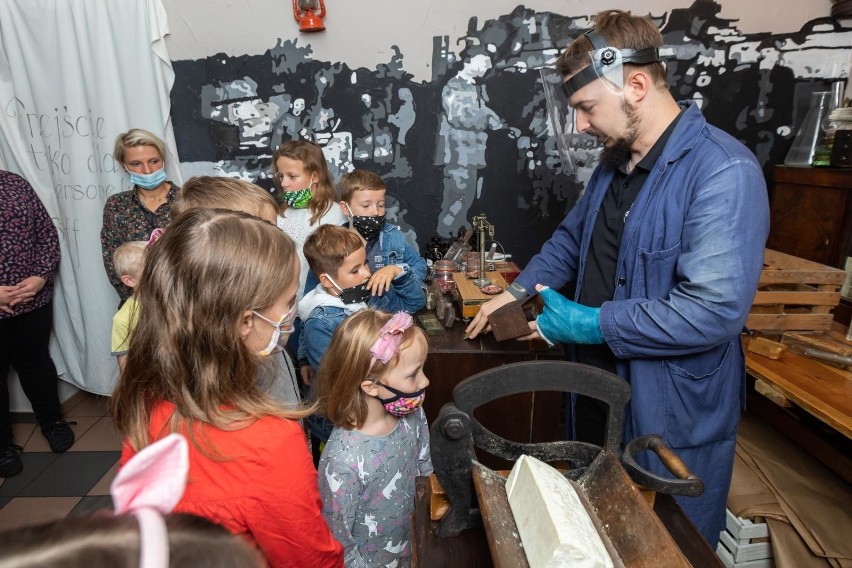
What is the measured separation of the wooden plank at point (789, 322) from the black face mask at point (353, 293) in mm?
1978

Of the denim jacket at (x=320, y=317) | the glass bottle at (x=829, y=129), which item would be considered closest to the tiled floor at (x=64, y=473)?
the denim jacket at (x=320, y=317)

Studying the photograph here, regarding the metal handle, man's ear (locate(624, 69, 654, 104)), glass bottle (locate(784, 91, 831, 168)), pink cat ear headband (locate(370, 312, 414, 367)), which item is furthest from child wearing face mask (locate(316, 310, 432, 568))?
glass bottle (locate(784, 91, 831, 168))

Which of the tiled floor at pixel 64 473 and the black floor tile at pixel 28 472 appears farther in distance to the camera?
the black floor tile at pixel 28 472

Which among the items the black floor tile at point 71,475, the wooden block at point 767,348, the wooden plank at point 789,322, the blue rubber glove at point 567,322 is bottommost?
the black floor tile at point 71,475

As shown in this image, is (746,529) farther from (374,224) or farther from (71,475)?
(71,475)

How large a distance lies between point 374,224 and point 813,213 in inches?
99.4

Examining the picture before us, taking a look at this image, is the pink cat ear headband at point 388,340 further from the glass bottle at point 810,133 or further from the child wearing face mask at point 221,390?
the glass bottle at point 810,133

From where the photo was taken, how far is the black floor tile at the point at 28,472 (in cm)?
305

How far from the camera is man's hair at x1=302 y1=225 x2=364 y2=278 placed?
223 centimetres

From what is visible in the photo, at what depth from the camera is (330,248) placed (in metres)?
2.23

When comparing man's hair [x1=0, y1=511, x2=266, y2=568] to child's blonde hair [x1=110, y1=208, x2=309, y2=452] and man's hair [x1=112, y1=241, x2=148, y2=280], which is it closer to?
child's blonde hair [x1=110, y1=208, x2=309, y2=452]

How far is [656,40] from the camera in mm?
1640

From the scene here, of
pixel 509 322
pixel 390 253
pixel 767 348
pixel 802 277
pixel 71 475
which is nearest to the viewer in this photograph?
pixel 509 322

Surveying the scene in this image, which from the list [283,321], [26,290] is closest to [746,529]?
[283,321]
